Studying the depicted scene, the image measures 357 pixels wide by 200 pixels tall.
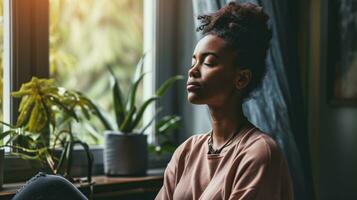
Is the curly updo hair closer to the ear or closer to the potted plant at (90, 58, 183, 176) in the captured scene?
the ear

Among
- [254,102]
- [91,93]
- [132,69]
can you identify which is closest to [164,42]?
[132,69]

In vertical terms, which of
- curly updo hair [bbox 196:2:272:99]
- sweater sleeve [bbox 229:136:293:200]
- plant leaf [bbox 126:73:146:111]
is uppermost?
curly updo hair [bbox 196:2:272:99]

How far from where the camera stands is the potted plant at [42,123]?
1.92m

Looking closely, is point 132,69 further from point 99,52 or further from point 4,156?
point 4,156

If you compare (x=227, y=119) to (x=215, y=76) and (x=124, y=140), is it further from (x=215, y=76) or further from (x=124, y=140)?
(x=124, y=140)

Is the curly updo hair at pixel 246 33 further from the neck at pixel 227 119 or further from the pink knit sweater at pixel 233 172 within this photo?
the pink knit sweater at pixel 233 172

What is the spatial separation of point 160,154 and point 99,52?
1.56ft

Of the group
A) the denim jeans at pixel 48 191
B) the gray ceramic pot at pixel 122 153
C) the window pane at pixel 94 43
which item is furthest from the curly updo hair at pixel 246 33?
the window pane at pixel 94 43

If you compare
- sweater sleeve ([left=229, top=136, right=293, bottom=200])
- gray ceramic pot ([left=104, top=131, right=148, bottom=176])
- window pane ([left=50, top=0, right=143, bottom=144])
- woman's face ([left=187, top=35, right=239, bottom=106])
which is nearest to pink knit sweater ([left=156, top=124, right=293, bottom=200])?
sweater sleeve ([left=229, top=136, right=293, bottom=200])

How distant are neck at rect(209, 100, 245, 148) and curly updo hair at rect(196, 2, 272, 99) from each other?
0.18ft

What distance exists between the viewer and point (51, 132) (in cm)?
211

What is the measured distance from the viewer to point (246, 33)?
1620 mm

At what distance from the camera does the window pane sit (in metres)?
2.28

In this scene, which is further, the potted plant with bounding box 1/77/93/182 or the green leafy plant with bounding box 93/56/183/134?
the green leafy plant with bounding box 93/56/183/134
